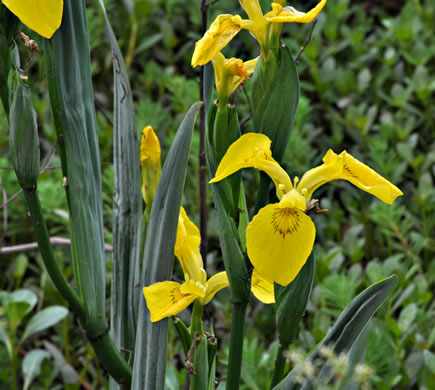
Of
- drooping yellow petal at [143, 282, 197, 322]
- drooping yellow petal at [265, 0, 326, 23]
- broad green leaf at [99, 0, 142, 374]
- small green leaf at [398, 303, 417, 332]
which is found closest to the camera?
drooping yellow petal at [265, 0, 326, 23]

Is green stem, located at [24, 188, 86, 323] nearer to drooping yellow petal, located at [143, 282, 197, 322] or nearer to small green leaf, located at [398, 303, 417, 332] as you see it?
drooping yellow petal, located at [143, 282, 197, 322]

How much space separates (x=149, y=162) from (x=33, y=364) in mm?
594

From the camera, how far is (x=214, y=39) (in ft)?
1.69

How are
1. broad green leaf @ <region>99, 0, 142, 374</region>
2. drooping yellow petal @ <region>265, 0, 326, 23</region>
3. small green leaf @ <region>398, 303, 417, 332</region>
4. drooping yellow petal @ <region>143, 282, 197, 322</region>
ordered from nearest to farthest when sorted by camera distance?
drooping yellow petal @ <region>265, 0, 326, 23</region>, drooping yellow petal @ <region>143, 282, 197, 322</region>, broad green leaf @ <region>99, 0, 142, 374</region>, small green leaf @ <region>398, 303, 417, 332</region>

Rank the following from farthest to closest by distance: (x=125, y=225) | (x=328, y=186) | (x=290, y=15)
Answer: (x=328, y=186) < (x=125, y=225) < (x=290, y=15)

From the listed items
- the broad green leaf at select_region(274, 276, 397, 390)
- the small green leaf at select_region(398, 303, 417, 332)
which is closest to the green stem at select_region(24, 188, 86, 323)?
the broad green leaf at select_region(274, 276, 397, 390)

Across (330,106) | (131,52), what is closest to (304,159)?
(330,106)

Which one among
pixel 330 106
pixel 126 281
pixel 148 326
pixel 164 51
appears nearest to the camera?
pixel 148 326

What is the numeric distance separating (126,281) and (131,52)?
46.4 inches

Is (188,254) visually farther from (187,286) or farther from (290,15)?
(290,15)

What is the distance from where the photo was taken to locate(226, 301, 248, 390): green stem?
22.4 inches

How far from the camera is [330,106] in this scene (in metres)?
1.79

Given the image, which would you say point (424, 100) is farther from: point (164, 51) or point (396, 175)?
point (164, 51)

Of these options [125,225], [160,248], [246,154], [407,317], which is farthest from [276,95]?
→ [407,317]
